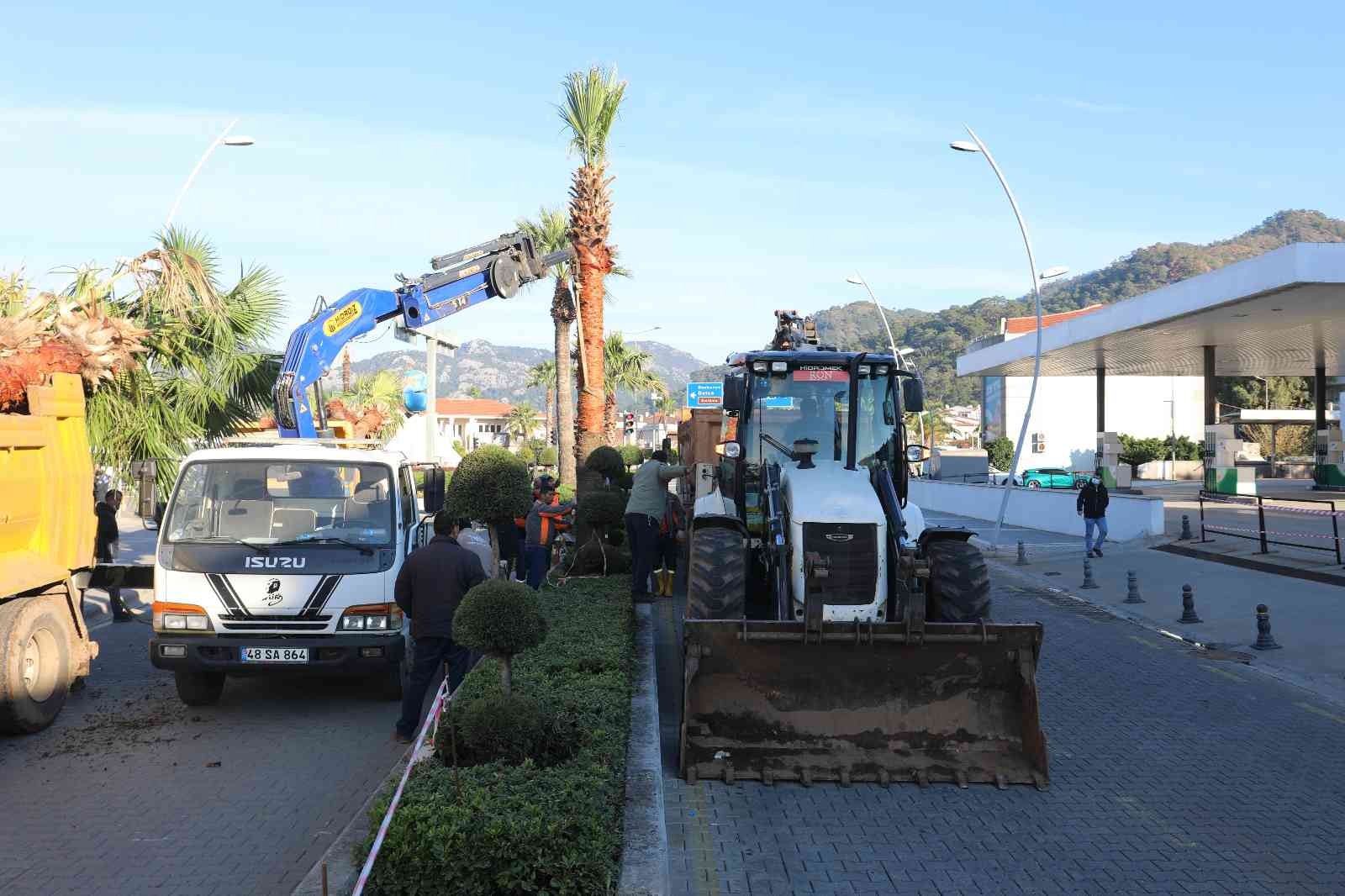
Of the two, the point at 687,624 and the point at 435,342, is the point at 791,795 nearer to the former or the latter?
the point at 687,624

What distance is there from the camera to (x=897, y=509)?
367 inches

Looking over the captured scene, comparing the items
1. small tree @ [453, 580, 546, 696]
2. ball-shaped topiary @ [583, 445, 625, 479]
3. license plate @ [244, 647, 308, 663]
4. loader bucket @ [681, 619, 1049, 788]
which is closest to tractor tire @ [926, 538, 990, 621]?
loader bucket @ [681, 619, 1049, 788]

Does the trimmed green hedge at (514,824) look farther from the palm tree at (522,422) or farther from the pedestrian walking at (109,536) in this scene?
the palm tree at (522,422)

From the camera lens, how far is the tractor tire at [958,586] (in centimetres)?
898

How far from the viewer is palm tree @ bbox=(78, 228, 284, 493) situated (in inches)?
492

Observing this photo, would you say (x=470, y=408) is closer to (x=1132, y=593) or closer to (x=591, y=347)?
(x=591, y=347)

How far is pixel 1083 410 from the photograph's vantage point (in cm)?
7025

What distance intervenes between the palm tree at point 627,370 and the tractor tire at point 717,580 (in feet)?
138

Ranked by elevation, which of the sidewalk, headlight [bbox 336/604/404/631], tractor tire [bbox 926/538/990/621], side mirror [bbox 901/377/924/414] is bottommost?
the sidewalk

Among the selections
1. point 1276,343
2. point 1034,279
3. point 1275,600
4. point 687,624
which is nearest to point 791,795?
point 687,624

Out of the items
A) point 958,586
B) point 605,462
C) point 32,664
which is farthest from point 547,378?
point 958,586

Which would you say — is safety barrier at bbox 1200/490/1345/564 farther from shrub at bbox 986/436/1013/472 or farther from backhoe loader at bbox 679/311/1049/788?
shrub at bbox 986/436/1013/472

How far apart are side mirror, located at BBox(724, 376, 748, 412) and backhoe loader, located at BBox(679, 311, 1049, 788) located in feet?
0.09

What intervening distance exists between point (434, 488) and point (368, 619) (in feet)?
6.30
